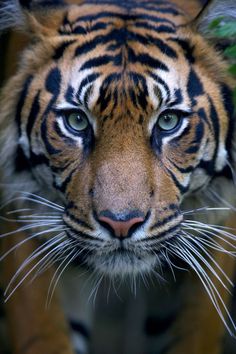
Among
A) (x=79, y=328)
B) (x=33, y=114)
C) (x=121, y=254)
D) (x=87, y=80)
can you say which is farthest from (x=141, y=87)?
(x=79, y=328)

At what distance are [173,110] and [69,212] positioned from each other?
46 cm

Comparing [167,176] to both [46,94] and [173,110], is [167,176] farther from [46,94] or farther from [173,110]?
[46,94]

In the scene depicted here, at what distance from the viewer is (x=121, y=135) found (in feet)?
10.2

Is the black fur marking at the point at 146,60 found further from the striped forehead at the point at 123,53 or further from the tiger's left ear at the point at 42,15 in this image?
the tiger's left ear at the point at 42,15

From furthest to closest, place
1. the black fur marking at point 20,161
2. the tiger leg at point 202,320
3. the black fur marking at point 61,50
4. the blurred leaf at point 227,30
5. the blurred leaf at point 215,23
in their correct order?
the tiger leg at point 202,320, the black fur marking at point 20,161, the black fur marking at point 61,50, the blurred leaf at point 215,23, the blurred leaf at point 227,30

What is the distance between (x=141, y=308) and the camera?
436 centimetres

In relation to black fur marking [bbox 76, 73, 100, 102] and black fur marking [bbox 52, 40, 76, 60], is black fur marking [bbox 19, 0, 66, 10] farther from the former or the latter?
black fur marking [bbox 76, 73, 100, 102]

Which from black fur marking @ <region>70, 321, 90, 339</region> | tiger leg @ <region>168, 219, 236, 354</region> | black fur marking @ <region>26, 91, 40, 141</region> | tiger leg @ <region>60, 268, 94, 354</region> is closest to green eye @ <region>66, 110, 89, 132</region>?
black fur marking @ <region>26, 91, 40, 141</region>

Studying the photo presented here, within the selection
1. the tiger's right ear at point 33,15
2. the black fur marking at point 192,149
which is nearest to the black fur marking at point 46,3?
the tiger's right ear at point 33,15

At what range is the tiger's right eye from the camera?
320cm

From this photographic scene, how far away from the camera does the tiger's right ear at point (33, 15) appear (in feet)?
10.9

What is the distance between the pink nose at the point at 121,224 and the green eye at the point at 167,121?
1.11 feet

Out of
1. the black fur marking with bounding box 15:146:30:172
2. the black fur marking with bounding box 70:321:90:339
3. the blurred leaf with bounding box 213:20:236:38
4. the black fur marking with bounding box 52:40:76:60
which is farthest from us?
the black fur marking with bounding box 70:321:90:339

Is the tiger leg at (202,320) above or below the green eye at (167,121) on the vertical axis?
below
